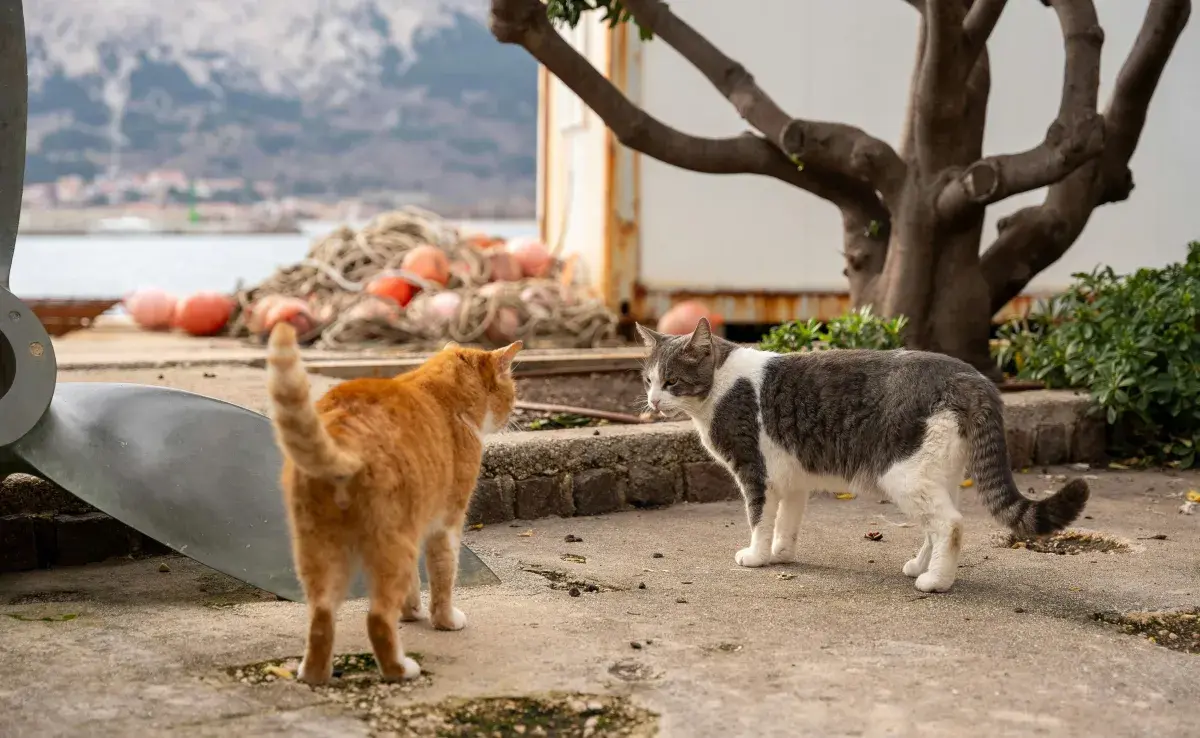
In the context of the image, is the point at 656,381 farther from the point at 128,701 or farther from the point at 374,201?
the point at 374,201

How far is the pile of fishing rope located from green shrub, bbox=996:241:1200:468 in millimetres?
2420

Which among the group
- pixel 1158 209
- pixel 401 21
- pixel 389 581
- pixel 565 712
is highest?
pixel 401 21

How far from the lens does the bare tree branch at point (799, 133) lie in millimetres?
4688

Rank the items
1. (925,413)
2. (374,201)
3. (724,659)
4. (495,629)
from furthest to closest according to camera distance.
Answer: (374,201)
(925,413)
(495,629)
(724,659)

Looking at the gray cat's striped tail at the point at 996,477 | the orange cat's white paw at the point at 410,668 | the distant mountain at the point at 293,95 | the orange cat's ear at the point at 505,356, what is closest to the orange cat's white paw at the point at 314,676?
the orange cat's white paw at the point at 410,668

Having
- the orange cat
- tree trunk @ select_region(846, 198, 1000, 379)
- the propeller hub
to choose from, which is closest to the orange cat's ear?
the orange cat

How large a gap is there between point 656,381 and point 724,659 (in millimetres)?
1092

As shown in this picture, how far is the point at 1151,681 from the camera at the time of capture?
7.41ft

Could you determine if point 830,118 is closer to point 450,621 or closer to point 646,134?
point 646,134

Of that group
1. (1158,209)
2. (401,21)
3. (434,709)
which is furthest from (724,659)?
(401,21)

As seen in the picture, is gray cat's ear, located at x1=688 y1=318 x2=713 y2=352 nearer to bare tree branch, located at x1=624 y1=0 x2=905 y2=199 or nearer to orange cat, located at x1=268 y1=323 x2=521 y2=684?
orange cat, located at x1=268 y1=323 x2=521 y2=684

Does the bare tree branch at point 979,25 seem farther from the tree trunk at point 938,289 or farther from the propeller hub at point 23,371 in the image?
the propeller hub at point 23,371

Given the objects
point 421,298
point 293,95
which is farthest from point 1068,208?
point 293,95

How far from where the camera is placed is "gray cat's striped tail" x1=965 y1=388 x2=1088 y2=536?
2.87 metres
